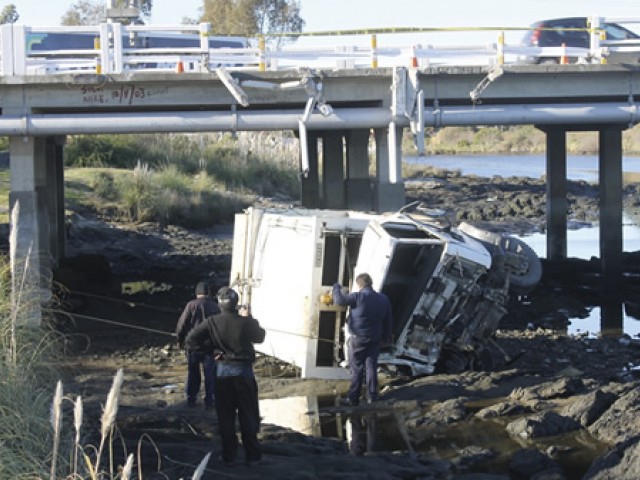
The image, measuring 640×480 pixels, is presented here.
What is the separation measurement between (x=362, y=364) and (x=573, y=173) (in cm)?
A: 6184

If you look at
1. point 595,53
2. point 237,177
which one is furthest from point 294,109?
point 237,177

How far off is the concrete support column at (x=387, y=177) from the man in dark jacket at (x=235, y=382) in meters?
11.1

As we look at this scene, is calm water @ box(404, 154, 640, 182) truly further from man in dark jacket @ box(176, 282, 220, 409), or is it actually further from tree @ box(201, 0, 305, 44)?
man in dark jacket @ box(176, 282, 220, 409)

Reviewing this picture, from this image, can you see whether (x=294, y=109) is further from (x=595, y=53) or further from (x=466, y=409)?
(x=466, y=409)

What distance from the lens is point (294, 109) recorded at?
75.4ft

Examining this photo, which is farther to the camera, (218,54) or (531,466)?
(218,54)

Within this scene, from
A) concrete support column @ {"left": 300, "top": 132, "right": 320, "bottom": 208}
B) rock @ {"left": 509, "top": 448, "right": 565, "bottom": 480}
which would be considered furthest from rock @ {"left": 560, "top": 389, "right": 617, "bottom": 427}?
concrete support column @ {"left": 300, "top": 132, "right": 320, "bottom": 208}

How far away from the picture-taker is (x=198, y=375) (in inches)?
586

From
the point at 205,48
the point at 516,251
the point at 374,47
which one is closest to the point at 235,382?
the point at 516,251

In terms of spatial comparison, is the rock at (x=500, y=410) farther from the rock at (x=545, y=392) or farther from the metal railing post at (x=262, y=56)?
the metal railing post at (x=262, y=56)

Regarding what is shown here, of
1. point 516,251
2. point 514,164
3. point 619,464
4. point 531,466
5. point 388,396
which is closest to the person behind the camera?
point 619,464

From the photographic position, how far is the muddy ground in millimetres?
12289

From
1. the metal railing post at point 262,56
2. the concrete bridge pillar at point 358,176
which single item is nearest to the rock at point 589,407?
the concrete bridge pillar at point 358,176

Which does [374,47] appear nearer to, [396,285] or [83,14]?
[396,285]
